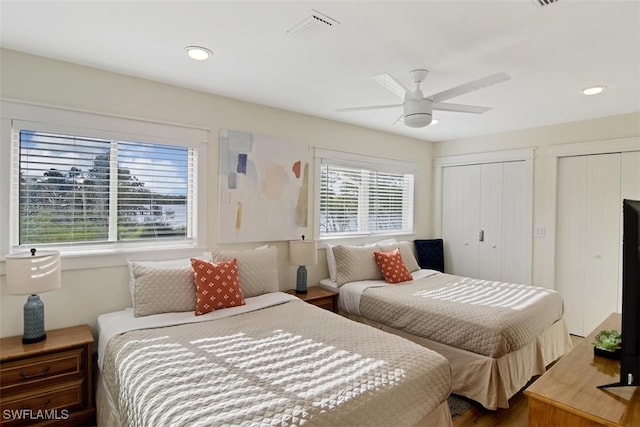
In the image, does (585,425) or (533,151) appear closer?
(585,425)

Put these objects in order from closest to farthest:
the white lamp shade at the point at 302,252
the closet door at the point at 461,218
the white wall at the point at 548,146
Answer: the white lamp shade at the point at 302,252 < the white wall at the point at 548,146 < the closet door at the point at 461,218

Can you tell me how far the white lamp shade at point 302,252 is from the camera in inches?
134

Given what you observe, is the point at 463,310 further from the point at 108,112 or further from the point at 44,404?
the point at 108,112

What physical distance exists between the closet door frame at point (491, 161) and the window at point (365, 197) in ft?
1.60

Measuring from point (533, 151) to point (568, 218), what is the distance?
0.89 metres

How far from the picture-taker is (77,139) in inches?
98.8

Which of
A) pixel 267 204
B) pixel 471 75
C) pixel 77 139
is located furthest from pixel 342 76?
pixel 77 139

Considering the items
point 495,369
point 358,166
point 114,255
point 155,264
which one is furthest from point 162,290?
point 358,166

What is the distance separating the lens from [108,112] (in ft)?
8.50

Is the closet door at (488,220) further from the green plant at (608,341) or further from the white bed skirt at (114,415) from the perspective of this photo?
the white bed skirt at (114,415)

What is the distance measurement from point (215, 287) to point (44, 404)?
118cm

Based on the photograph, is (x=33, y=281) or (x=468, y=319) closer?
(x=33, y=281)

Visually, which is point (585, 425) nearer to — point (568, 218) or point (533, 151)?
point (568, 218)

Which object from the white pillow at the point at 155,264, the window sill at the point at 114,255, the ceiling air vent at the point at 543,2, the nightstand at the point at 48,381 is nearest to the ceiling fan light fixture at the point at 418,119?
the ceiling air vent at the point at 543,2
